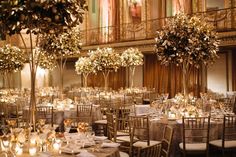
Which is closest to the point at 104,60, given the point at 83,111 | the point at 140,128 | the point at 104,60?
the point at 104,60

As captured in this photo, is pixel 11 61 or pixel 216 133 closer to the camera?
pixel 216 133

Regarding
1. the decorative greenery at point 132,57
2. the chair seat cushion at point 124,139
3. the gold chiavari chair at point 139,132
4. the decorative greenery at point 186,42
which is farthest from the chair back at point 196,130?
the decorative greenery at point 132,57

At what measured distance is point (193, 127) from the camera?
21.7 ft

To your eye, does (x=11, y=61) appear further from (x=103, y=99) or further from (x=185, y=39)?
(x=185, y=39)

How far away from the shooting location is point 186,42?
779 cm

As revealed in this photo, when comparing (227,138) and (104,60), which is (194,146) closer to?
(227,138)

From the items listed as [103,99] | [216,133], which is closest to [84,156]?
[216,133]

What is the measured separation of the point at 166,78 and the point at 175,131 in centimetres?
1082

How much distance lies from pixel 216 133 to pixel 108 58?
7.63m

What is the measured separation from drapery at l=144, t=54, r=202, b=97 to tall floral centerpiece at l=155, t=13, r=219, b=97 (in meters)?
8.17

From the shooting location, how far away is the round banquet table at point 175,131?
675 cm

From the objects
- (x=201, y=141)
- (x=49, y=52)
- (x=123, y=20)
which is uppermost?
(x=123, y=20)

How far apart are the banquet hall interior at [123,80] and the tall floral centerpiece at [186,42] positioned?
0.06ft

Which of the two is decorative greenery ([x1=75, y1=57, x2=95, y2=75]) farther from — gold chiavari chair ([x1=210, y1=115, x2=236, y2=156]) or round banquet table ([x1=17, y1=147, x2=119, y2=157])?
round banquet table ([x1=17, y1=147, x2=119, y2=157])
